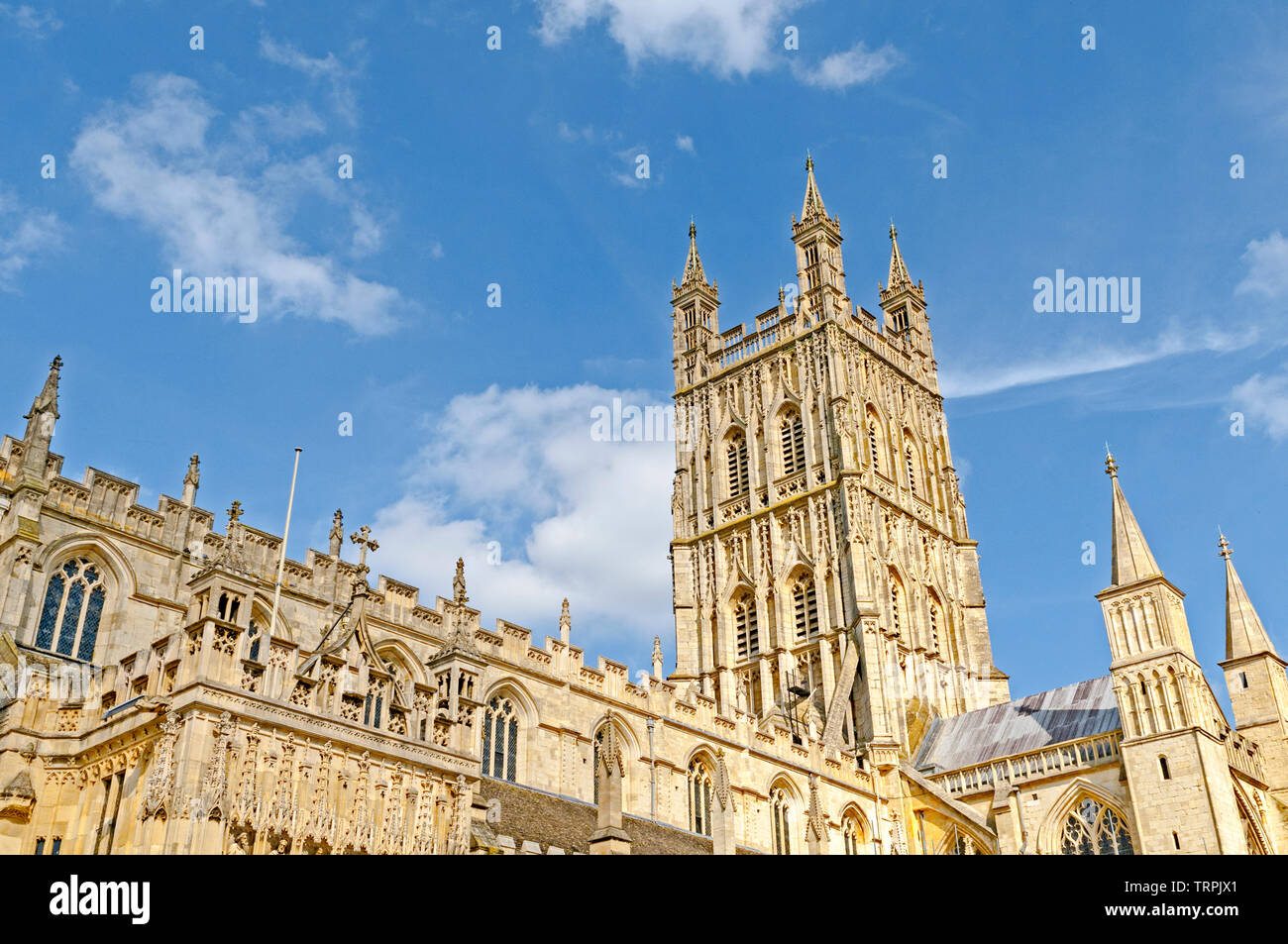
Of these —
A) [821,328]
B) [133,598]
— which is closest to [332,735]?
[133,598]

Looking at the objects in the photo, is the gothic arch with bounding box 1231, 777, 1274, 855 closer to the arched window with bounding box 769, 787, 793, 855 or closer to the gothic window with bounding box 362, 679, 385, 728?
the arched window with bounding box 769, 787, 793, 855

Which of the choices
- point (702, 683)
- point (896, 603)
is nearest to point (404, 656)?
point (702, 683)

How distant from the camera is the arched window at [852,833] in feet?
132

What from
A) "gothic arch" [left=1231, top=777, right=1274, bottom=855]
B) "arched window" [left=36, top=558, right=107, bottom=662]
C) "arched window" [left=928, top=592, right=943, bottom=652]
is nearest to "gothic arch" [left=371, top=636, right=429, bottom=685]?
"arched window" [left=36, top=558, right=107, bottom=662]

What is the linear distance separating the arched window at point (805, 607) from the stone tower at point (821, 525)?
2.3 inches

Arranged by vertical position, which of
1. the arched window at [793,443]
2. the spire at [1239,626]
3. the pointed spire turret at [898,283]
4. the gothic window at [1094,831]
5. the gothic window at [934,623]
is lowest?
the gothic window at [1094,831]

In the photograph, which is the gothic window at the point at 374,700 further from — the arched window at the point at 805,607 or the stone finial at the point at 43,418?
the arched window at the point at 805,607

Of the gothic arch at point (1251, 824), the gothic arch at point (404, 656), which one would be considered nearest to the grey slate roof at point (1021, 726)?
the gothic arch at point (1251, 824)

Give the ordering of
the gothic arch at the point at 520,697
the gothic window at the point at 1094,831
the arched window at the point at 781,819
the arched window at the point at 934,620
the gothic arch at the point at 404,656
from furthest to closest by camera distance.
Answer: the arched window at the point at 934,620 < the arched window at the point at 781,819 < the gothic window at the point at 1094,831 < the gothic arch at the point at 520,697 < the gothic arch at the point at 404,656

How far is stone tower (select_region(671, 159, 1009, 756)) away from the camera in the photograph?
1889 inches

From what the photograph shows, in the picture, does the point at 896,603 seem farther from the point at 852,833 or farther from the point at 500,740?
the point at 500,740

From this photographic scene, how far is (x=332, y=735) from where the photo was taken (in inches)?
776

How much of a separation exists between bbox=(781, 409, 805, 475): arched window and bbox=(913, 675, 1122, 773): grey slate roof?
12.6 m
